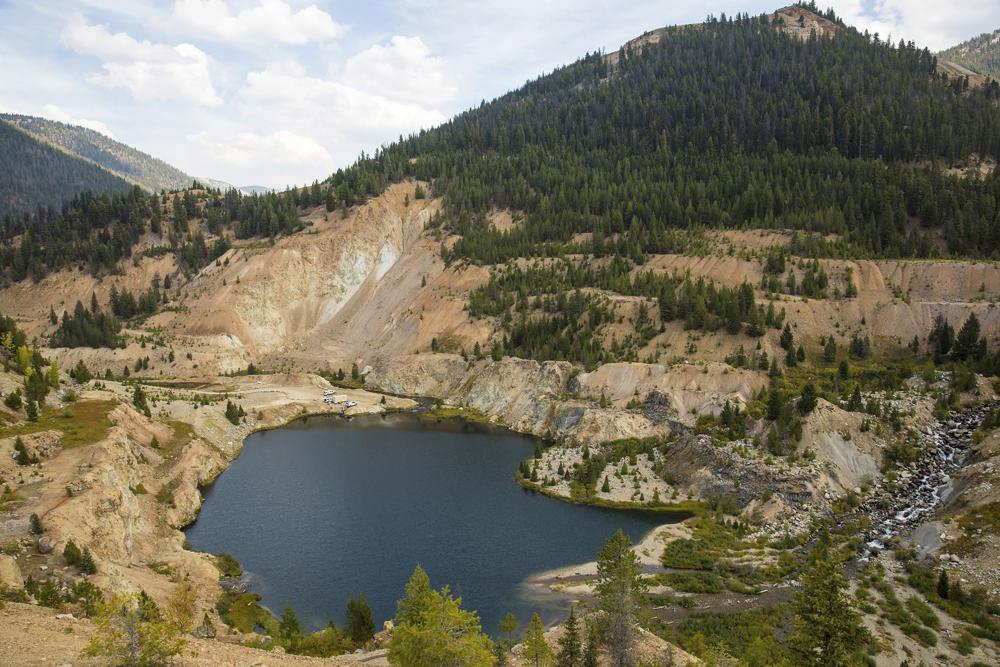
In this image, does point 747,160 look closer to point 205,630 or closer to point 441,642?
point 205,630

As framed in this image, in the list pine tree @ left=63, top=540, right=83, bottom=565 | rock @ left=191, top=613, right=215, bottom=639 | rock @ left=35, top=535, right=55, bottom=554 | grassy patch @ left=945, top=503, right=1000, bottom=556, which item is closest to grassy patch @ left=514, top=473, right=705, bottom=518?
grassy patch @ left=945, top=503, right=1000, bottom=556

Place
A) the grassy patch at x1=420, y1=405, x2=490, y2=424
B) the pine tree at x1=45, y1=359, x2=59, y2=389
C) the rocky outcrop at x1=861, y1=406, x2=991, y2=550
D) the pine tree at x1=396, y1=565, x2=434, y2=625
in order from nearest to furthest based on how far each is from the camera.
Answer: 1. the pine tree at x1=396, y1=565, x2=434, y2=625
2. the rocky outcrop at x1=861, y1=406, x2=991, y2=550
3. the pine tree at x1=45, y1=359, x2=59, y2=389
4. the grassy patch at x1=420, y1=405, x2=490, y2=424

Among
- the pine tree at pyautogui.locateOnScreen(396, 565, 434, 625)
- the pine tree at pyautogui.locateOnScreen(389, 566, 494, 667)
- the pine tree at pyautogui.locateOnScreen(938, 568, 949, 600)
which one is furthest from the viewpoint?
the pine tree at pyautogui.locateOnScreen(938, 568, 949, 600)

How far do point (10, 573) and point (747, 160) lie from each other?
144589 mm

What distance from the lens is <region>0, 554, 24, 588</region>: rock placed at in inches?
1277

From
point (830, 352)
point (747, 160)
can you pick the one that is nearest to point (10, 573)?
point (830, 352)

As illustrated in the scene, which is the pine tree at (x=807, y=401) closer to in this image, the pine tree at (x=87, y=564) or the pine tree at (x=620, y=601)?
the pine tree at (x=620, y=601)

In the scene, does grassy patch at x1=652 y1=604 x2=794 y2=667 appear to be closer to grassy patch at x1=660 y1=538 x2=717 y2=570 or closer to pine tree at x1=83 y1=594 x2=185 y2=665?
grassy patch at x1=660 y1=538 x2=717 y2=570

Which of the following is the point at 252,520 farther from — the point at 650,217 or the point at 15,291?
Answer: the point at 15,291

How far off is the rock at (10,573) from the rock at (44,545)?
3.38m

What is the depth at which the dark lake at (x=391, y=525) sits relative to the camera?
153 ft

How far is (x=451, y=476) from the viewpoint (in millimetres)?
71688

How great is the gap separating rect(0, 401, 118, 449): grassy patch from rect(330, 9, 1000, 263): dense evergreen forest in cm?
8090

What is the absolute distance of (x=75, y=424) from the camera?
5919 centimetres
